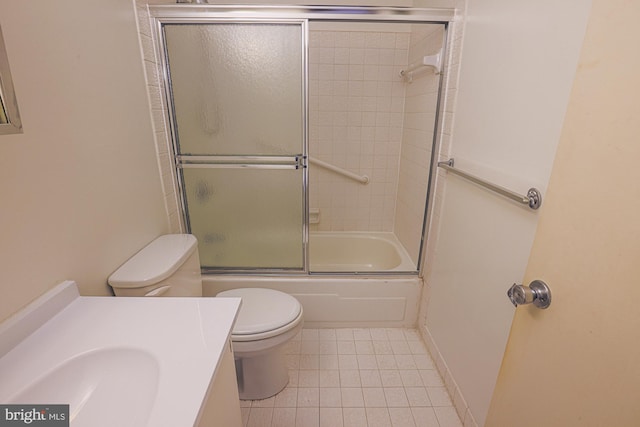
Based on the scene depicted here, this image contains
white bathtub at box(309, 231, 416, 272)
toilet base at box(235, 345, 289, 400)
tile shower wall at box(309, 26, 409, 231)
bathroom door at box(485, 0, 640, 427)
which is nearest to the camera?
bathroom door at box(485, 0, 640, 427)

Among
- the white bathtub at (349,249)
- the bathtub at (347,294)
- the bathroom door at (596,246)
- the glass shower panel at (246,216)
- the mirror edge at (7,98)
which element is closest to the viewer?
the bathroom door at (596,246)

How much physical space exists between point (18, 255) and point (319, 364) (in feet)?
4.54

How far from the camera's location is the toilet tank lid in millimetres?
1125

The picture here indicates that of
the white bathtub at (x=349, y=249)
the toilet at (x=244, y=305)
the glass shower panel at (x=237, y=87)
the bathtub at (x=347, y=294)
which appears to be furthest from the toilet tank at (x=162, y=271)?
the white bathtub at (x=349, y=249)

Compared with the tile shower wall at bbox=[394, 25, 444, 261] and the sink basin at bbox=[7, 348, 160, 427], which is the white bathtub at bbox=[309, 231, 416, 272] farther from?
the sink basin at bbox=[7, 348, 160, 427]

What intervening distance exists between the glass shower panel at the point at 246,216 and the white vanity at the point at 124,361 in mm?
951

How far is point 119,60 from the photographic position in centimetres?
125

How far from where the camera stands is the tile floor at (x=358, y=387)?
4.56ft

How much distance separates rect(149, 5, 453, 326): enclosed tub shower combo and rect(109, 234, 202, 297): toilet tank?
432 millimetres

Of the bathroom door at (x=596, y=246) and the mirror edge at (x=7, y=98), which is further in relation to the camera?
the mirror edge at (x=7, y=98)

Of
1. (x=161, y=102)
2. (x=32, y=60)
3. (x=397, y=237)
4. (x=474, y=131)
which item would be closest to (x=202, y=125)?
(x=161, y=102)

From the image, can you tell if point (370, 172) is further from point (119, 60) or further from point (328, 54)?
point (119, 60)

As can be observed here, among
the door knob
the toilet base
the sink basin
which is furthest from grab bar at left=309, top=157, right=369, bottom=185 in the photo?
the sink basin

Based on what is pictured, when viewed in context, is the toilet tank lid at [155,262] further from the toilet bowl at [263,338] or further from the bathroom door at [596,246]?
the bathroom door at [596,246]
